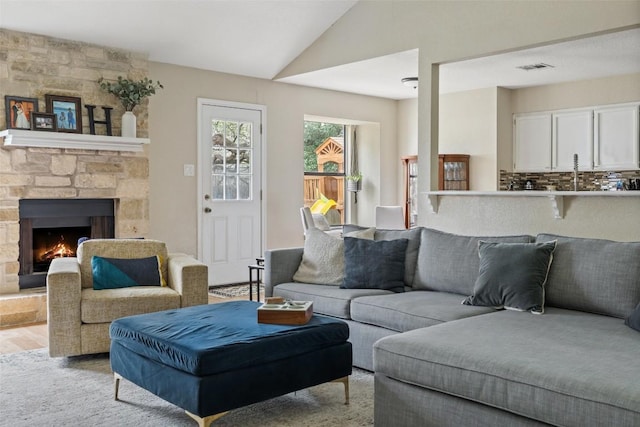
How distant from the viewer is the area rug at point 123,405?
9.68 feet

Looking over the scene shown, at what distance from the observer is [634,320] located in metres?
2.85

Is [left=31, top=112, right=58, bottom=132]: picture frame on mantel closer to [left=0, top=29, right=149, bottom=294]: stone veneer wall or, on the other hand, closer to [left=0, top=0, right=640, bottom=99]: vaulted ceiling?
[left=0, top=29, right=149, bottom=294]: stone veneer wall

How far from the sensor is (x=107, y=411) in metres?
3.08

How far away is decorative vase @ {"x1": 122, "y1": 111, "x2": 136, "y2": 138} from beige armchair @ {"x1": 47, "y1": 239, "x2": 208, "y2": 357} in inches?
65.8

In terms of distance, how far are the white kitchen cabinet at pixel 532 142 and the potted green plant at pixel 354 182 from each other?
220cm

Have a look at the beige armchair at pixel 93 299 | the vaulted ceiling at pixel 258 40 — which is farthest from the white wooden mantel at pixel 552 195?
the beige armchair at pixel 93 299

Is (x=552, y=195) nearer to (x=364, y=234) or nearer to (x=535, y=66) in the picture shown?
(x=364, y=234)

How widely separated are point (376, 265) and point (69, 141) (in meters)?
3.10

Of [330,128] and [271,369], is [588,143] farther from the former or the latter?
[271,369]

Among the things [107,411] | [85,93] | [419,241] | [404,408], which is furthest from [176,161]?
[404,408]

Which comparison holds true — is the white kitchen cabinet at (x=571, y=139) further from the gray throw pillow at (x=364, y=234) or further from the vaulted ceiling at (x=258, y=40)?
the gray throw pillow at (x=364, y=234)

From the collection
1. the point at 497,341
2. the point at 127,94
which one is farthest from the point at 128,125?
the point at 497,341

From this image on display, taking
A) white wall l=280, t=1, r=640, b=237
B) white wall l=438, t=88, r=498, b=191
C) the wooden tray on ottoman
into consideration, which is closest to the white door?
white wall l=280, t=1, r=640, b=237

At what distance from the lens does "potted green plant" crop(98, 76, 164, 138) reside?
231 inches
